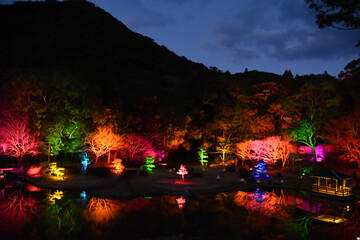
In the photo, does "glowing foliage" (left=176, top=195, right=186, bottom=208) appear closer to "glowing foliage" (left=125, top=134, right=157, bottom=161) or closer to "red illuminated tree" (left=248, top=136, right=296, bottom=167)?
"red illuminated tree" (left=248, top=136, right=296, bottom=167)

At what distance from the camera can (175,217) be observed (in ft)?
55.2

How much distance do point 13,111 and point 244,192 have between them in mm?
28669

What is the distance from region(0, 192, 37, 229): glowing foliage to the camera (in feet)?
50.6

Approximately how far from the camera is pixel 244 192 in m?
24.4

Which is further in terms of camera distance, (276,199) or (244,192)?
(244,192)

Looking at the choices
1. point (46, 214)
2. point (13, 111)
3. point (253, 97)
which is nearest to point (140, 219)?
point (46, 214)

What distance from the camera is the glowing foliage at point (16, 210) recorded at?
50.6 ft

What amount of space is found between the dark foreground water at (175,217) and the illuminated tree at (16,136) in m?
10.8

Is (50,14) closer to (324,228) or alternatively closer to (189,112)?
(189,112)

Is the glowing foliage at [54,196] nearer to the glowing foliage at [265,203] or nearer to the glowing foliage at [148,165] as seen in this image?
the glowing foliage at [148,165]

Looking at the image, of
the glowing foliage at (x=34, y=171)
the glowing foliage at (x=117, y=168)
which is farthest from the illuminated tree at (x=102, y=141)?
the glowing foliage at (x=34, y=171)

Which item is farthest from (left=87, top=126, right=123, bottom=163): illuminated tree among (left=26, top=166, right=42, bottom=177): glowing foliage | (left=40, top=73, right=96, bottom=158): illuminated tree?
(left=26, top=166, right=42, bottom=177): glowing foliage

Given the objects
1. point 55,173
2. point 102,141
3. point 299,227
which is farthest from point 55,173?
point 299,227

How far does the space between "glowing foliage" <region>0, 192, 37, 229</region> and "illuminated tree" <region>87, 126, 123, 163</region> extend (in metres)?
11.8
